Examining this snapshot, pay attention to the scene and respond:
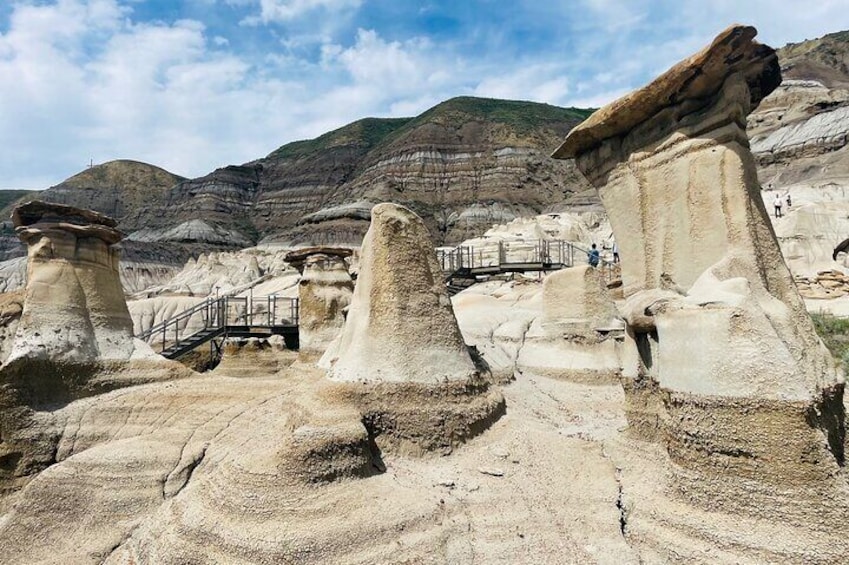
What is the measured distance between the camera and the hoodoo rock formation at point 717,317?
329cm

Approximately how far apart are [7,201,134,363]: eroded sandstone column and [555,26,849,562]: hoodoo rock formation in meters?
7.28

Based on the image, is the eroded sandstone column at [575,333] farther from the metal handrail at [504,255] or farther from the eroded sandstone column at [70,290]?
the metal handrail at [504,255]

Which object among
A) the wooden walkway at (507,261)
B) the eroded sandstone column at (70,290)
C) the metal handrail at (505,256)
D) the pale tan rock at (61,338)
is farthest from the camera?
the metal handrail at (505,256)

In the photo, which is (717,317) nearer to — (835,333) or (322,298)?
(835,333)

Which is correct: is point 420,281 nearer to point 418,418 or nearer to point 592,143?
point 418,418

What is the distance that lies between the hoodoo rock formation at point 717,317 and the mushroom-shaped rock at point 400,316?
1.89 m

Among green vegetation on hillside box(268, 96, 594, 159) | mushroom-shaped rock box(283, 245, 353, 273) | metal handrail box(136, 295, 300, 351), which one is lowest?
metal handrail box(136, 295, 300, 351)

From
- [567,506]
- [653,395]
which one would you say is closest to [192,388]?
[567,506]

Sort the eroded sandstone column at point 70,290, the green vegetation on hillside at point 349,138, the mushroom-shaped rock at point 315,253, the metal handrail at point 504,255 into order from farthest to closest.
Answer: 1. the green vegetation on hillside at point 349,138
2. the metal handrail at point 504,255
3. the mushroom-shaped rock at point 315,253
4. the eroded sandstone column at point 70,290

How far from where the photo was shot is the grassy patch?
30.3ft

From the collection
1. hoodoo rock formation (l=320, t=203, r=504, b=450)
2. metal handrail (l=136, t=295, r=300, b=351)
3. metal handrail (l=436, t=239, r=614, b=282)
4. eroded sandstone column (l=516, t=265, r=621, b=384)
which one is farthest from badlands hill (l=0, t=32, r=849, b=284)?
hoodoo rock formation (l=320, t=203, r=504, b=450)

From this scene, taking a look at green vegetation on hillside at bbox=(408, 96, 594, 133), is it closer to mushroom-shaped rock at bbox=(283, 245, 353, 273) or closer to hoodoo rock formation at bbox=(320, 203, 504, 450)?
mushroom-shaped rock at bbox=(283, 245, 353, 273)

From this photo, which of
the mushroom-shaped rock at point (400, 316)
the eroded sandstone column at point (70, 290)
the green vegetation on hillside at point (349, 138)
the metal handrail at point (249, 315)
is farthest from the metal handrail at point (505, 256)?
the green vegetation on hillside at point (349, 138)

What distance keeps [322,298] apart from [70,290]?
592 cm
